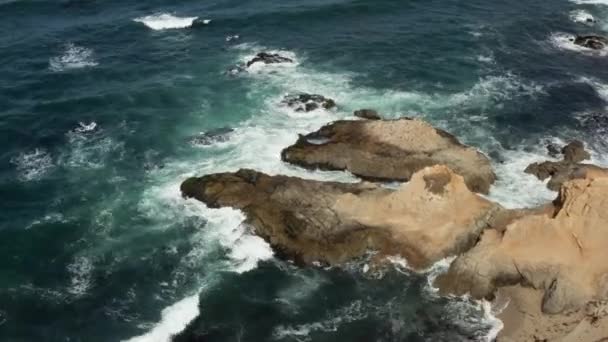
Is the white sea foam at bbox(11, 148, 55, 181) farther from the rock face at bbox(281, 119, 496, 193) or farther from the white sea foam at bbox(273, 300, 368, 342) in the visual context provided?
the white sea foam at bbox(273, 300, 368, 342)

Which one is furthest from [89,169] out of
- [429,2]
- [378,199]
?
[429,2]

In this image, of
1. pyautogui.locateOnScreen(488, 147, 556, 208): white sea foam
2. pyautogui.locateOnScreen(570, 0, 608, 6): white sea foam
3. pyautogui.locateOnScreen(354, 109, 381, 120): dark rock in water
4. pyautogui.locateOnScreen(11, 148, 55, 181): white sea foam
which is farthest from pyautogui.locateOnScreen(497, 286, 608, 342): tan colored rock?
pyautogui.locateOnScreen(570, 0, 608, 6): white sea foam

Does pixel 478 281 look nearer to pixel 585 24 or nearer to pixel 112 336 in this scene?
pixel 112 336

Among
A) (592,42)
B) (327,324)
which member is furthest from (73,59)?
(592,42)

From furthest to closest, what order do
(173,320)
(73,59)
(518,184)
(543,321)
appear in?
(73,59) → (518,184) → (173,320) → (543,321)

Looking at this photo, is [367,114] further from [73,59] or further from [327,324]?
[73,59]

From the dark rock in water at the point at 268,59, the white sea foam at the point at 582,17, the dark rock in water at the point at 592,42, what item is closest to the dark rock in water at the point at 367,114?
the dark rock in water at the point at 268,59

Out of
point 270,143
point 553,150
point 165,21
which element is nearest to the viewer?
point 553,150
